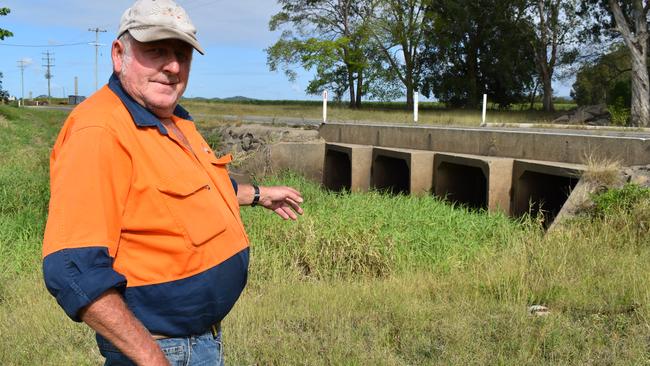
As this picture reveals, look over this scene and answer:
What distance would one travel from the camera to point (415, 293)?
244 inches

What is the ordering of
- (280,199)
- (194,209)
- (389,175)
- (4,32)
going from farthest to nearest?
(4,32) → (389,175) → (280,199) → (194,209)

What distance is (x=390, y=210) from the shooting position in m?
11.3

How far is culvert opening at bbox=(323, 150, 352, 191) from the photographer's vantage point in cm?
1809

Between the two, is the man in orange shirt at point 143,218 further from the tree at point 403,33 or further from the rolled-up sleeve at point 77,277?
the tree at point 403,33

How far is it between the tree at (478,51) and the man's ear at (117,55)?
38848mm

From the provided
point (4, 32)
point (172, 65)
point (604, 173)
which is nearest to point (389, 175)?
point (604, 173)

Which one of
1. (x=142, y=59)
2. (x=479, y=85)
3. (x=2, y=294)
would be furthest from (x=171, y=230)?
(x=479, y=85)

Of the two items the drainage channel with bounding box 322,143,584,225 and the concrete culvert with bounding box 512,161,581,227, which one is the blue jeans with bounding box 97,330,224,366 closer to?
the drainage channel with bounding box 322,143,584,225

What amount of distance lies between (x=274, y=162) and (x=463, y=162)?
Answer: 6.51 meters

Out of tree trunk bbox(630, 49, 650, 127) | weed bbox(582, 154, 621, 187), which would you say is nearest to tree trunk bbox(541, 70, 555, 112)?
tree trunk bbox(630, 49, 650, 127)

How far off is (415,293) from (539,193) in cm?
593

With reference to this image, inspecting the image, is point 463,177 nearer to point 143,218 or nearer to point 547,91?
point 143,218

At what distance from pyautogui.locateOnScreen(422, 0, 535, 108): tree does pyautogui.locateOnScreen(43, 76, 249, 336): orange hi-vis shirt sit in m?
38.9

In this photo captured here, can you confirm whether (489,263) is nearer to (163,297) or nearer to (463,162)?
(463,162)
